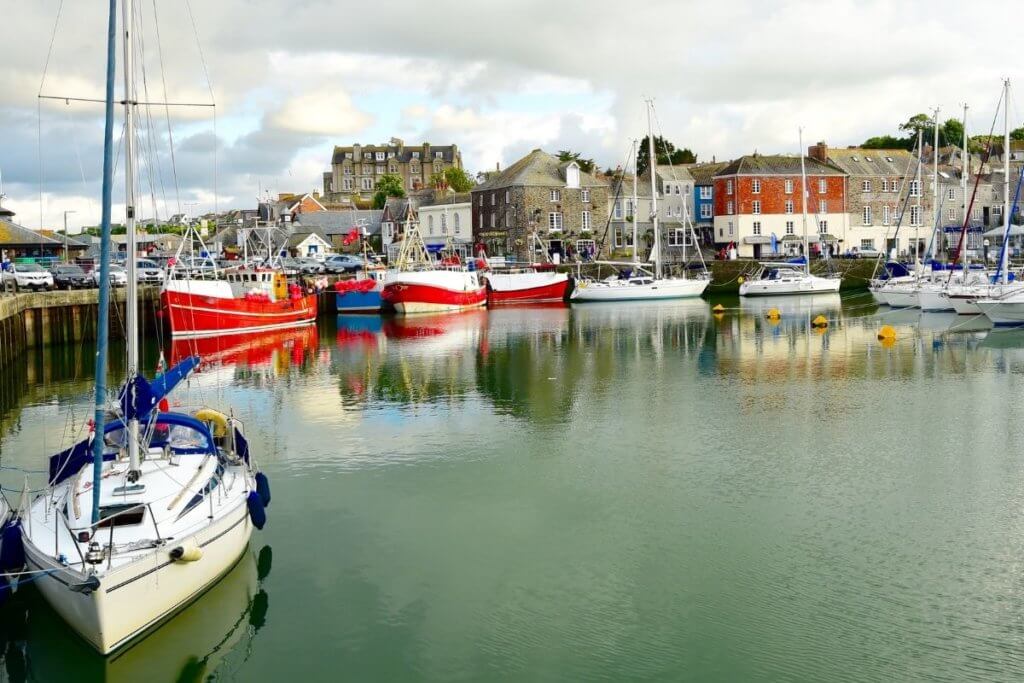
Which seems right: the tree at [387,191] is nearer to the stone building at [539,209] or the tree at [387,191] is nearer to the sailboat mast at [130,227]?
the stone building at [539,209]

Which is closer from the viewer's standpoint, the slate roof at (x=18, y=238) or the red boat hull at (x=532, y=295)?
the slate roof at (x=18, y=238)

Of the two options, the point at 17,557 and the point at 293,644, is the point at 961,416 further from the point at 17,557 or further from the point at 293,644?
the point at 17,557

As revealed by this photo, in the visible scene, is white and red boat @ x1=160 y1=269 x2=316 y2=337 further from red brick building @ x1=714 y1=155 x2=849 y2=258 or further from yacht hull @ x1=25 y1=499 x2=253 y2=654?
red brick building @ x1=714 y1=155 x2=849 y2=258

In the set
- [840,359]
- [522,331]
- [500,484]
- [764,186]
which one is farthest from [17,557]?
[764,186]

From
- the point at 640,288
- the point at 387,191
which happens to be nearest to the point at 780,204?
the point at 640,288

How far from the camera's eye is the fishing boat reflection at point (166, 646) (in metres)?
12.2

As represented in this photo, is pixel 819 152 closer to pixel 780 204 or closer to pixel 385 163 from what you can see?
pixel 780 204

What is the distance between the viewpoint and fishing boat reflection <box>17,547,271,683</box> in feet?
39.9

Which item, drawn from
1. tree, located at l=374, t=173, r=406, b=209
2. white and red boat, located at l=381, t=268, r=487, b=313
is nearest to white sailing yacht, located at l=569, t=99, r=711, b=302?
white and red boat, located at l=381, t=268, r=487, b=313

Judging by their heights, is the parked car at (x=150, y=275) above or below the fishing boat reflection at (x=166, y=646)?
above

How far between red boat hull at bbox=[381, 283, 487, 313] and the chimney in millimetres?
44550

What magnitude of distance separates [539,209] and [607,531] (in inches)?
2874

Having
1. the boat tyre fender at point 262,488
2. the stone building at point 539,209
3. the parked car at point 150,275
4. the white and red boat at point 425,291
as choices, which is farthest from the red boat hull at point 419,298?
the boat tyre fender at point 262,488

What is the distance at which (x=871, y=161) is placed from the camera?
9550 centimetres
